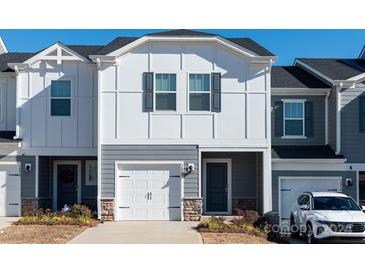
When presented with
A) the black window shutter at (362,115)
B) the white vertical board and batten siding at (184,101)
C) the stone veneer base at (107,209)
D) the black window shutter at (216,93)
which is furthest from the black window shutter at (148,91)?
the black window shutter at (362,115)

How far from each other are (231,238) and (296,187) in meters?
6.02

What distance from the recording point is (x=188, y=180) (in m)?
18.1

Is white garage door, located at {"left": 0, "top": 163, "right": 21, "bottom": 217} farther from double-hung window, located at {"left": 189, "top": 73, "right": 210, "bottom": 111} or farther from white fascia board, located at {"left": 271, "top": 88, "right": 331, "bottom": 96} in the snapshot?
white fascia board, located at {"left": 271, "top": 88, "right": 331, "bottom": 96}

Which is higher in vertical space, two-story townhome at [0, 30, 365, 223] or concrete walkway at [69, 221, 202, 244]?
two-story townhome at [0, 30, 365, 223]

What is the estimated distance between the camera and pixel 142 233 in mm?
15250

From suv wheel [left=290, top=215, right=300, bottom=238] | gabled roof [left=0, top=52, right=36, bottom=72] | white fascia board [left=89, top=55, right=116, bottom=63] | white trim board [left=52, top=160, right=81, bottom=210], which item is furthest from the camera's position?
gabled roof [left=0, top=52, right=36, bottom=72]

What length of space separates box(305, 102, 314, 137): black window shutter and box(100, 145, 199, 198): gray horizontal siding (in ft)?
18.0

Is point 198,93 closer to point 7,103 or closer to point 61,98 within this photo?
point 61,98

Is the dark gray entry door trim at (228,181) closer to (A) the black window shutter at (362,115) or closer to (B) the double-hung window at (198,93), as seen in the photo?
(B) the double-hung window at (198,93)

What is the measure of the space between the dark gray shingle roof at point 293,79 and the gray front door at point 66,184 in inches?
367

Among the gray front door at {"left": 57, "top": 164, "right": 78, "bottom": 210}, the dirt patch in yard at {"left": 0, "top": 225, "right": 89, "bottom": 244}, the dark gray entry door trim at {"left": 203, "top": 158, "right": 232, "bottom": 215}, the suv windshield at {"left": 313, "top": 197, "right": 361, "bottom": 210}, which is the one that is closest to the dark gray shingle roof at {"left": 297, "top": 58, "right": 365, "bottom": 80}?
the dark gray entry door trim at {"left": 203, "top": 158, "right": 232, "bottom": 215}

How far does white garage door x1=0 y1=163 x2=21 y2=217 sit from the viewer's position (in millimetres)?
19359

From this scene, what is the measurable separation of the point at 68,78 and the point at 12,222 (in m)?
5.89

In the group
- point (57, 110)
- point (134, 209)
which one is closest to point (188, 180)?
point (134, 209)
